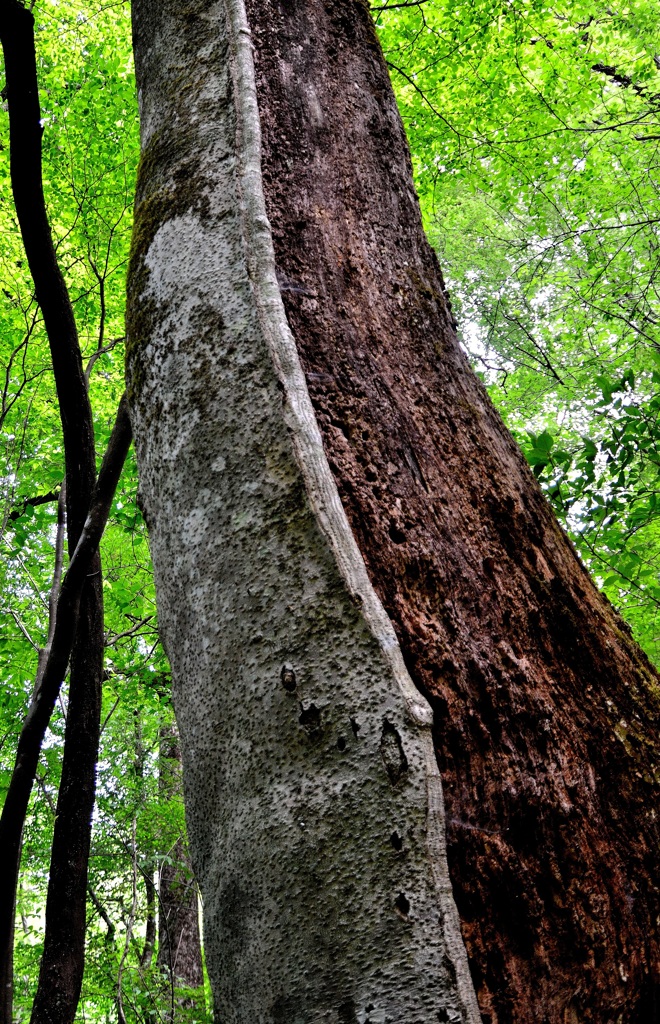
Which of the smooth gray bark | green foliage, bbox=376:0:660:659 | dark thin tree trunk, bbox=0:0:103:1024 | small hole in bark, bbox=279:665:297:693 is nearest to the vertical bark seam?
the smooth gray bark

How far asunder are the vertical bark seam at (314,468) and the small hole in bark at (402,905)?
0.11 ft

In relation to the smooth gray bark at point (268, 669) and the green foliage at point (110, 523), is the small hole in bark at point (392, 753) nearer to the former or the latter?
the smooth gray bark at point (268, 669)

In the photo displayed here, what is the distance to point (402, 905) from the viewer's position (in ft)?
2.46

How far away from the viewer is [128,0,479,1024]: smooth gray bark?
2.50ft

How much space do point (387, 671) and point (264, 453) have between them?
348 mm

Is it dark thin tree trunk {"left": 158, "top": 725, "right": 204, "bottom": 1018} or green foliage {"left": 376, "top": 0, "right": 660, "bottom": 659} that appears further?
dark thin tree trunk {"left": 158, "top": 725, "right": 204, "bottom": 1018}

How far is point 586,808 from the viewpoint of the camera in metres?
1.06

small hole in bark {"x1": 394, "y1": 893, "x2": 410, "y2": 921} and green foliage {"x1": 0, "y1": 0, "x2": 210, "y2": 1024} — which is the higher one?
green foliage {"x1": 0, "y1": 0, "x2": 210, "y2": 1024}

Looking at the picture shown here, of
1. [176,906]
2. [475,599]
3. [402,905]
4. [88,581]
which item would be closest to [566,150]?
[88,581]

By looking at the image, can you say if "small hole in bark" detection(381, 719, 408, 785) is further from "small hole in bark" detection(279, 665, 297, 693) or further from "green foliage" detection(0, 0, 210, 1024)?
"green foliage" detection(0, 0, 210, 1024)

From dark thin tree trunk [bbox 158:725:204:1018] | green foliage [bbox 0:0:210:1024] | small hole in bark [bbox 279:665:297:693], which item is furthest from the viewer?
dark thin tree trunk [bbox 158:725:204:1018]

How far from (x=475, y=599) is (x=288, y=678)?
42cm

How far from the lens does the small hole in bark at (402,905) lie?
0.74m

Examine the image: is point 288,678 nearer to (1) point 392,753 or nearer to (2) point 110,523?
(1) point 392,753
